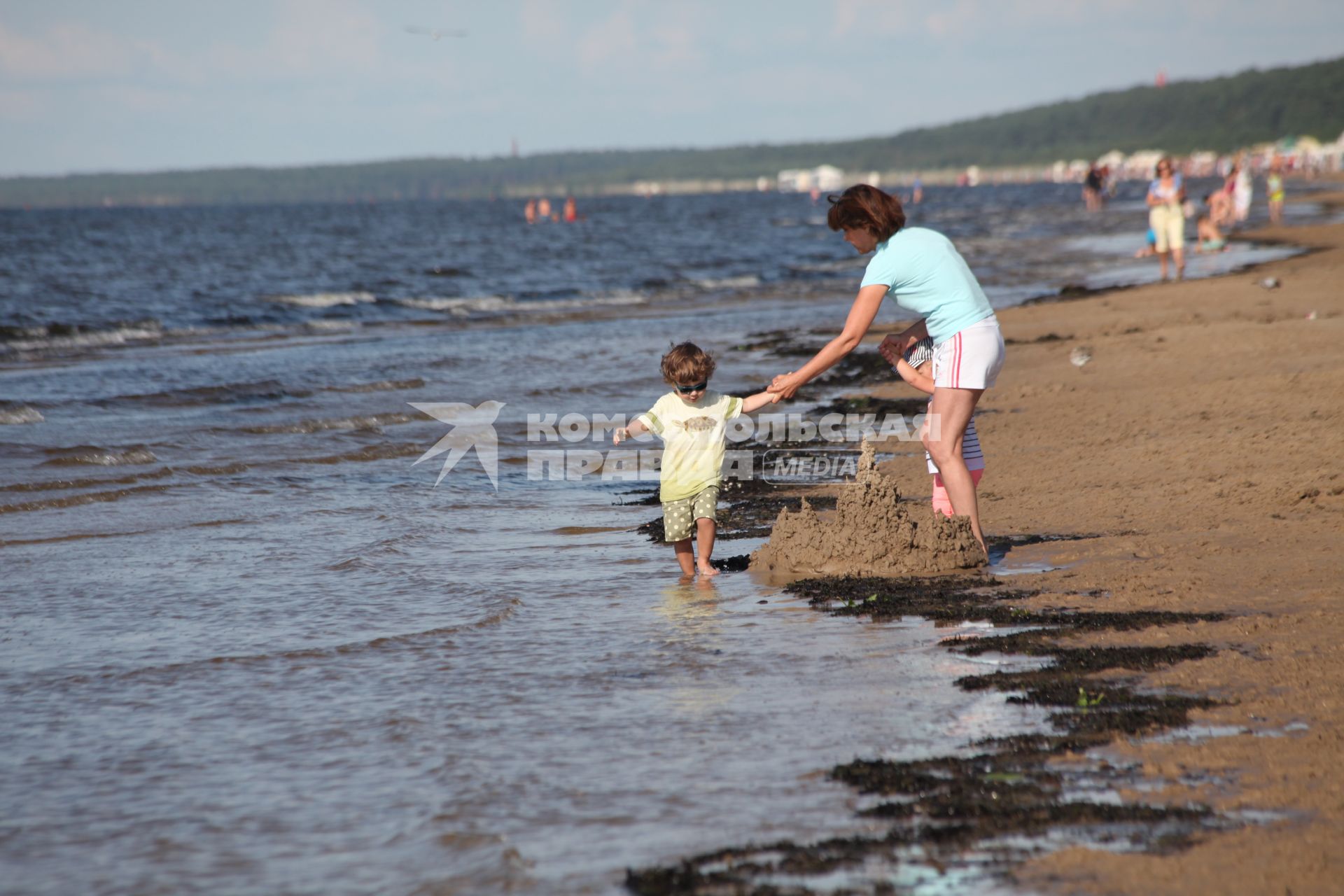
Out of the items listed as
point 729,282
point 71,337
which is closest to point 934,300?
point 71,337

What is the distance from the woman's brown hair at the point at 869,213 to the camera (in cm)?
565

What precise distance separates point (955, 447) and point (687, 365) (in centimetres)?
138

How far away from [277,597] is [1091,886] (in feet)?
14.2

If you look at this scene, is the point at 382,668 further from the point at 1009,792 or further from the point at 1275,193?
the point at 1275,193

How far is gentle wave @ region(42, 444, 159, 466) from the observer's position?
10.1 meters


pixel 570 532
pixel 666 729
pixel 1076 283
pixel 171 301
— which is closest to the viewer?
pixel 666 729

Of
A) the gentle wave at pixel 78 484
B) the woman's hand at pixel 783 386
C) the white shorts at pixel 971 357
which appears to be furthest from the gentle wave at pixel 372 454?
the white shorts at pixel 971 357

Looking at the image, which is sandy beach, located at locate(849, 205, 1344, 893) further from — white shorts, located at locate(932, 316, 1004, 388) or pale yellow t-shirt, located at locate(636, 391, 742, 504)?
pale yellow t-shirt, located at locate(636, 391, 742, 504)

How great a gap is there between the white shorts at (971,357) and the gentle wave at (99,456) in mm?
7108

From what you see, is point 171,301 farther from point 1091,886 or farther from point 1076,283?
point 1091,886

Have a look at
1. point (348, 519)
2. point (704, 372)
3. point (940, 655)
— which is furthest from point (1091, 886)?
point (348, 519)

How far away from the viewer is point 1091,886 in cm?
282

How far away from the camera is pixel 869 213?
223 inches

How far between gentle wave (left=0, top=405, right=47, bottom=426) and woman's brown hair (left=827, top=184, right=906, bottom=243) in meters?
9.72
